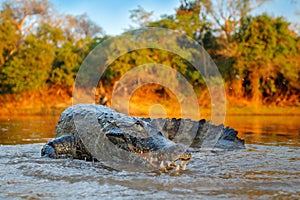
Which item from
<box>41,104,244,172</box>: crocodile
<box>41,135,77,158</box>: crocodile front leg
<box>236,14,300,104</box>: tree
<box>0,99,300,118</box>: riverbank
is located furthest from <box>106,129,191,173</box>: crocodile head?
<box>236,14,300,104</box>: tree

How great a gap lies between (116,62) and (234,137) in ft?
54.5

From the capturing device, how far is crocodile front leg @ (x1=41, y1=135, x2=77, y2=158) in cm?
590

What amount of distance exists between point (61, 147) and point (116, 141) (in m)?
1.10

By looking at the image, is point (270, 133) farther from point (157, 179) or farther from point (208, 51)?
point (208, 51)

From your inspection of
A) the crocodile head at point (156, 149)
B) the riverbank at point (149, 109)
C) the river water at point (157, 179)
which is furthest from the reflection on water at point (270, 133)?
the riverbank at point (149, 109)

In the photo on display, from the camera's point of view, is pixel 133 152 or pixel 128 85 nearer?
pixel 133 152

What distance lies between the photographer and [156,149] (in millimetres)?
4883

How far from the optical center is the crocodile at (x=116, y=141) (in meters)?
4.80

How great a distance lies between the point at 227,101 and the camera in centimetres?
2422

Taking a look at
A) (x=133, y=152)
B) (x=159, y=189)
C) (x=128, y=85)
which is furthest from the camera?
(x=128, y=85)

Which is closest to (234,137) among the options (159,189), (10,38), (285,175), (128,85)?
(285,175)

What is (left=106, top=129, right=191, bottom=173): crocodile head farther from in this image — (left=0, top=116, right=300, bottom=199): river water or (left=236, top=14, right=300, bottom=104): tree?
(left=236, top=14, right=300, bottom=104): tree

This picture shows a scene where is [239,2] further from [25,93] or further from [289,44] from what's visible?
[25,93]

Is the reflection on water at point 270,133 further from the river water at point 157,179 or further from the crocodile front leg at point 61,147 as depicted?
the crocodile front leg at point 61,147
